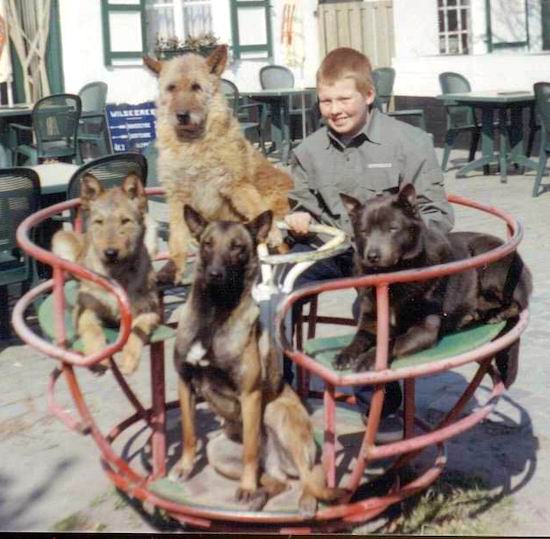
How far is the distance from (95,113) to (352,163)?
35.7 feet

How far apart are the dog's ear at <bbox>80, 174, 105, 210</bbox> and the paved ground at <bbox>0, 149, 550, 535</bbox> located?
129cm

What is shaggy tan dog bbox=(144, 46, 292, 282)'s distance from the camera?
4.66m

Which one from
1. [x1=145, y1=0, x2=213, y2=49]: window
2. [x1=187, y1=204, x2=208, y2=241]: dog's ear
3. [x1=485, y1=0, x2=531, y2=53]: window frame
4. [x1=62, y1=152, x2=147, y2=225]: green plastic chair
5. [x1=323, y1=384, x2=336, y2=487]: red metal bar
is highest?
[x1=145, y1=0, x2=213, y2=49]: window

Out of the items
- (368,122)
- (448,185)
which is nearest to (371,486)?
(368,122)

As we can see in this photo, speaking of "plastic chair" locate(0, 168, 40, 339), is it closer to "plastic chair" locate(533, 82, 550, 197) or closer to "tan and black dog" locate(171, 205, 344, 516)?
"tan and black dog" locate(171, 205, 344, 516)

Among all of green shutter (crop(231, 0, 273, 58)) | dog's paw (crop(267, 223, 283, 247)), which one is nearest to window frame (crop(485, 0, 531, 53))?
green shutter (crop(231, 0, 273, 58))

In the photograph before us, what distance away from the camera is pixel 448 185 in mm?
13109

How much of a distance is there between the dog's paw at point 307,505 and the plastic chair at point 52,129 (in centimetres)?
878

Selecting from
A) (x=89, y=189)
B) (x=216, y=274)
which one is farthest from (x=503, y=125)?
(x=216, y=274)

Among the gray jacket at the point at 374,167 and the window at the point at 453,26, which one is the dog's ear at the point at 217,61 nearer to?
the gray jacket at the point at 374,167

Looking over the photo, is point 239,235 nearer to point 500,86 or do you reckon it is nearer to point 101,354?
point 101,354

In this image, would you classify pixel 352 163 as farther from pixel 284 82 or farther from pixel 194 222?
pixel 284 82

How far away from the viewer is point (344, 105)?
4176 millimetres

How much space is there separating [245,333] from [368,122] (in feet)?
4.20
